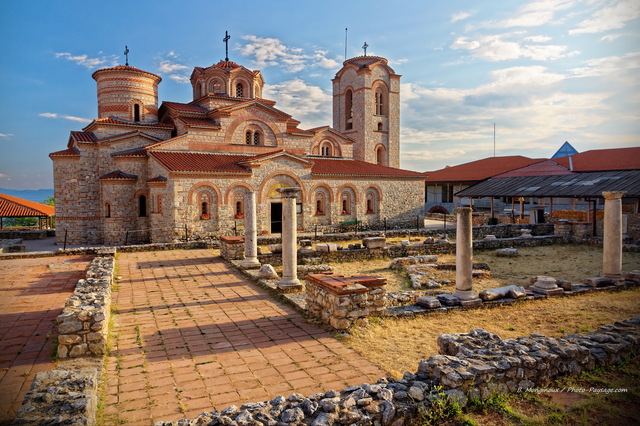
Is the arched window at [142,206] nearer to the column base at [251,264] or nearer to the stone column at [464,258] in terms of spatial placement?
the column base at [251,264]

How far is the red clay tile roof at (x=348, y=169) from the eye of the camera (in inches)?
959

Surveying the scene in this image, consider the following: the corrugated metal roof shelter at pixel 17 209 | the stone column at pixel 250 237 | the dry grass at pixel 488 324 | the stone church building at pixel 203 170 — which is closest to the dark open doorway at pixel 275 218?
the stone church building at pixel 203 170

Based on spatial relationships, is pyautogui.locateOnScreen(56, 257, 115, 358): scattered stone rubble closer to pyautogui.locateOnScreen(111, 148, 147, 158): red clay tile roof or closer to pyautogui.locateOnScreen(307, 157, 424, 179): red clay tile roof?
pyautogui.locateOnScreen(111, 148, 147, 158): red clay tile roof

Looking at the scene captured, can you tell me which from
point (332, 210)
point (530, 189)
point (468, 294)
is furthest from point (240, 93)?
point (468, 294)

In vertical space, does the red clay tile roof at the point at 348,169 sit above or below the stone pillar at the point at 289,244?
above

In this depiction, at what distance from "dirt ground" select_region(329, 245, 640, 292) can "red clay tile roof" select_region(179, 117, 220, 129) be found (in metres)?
12.7

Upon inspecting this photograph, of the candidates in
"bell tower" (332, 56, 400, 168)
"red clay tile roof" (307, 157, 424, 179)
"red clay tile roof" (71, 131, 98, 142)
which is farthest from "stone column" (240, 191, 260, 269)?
"bell tower" (332, 56, 400, 168)

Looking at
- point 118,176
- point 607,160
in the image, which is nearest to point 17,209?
point 118,176

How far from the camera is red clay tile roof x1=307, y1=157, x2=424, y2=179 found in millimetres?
24359

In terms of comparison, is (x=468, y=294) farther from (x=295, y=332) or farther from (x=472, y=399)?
(x=472, y=399)

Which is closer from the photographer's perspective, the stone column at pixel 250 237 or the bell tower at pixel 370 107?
the stone column at pixel 250 237

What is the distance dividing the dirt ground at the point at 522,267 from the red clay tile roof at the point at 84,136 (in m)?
15.8

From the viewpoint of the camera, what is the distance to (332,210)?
24031mm

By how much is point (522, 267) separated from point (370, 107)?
68.3 ft
